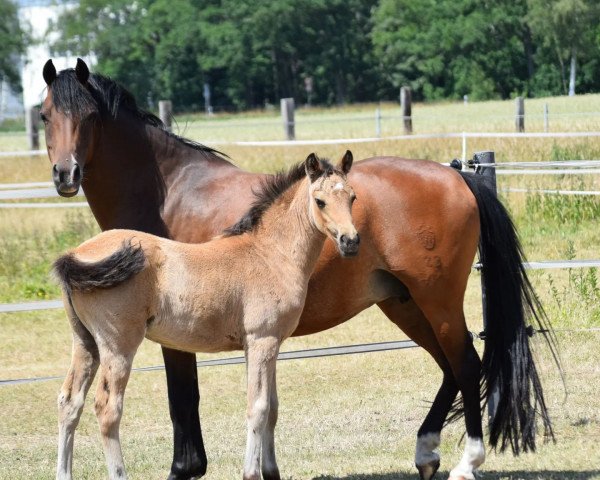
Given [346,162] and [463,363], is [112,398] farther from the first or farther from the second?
[463,363]

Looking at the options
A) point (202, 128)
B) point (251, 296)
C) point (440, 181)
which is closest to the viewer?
point (251, 296)

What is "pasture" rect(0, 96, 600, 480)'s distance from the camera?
570 centimetres

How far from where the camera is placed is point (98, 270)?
162 inches

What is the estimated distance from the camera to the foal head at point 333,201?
4324mm

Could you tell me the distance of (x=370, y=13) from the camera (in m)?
60.0

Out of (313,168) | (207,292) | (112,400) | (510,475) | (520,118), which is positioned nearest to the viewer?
(112,400)

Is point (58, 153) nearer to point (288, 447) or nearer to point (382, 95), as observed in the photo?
point (288, 447)

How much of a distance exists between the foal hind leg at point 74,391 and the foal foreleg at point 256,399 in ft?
2.22

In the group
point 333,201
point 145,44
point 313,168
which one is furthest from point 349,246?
point 145,44

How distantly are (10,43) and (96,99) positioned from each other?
5599 centimetres

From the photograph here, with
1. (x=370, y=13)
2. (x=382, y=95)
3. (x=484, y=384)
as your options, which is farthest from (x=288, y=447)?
(x=370, y=13)

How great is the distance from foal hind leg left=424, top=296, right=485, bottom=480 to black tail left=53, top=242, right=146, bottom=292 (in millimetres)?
1759

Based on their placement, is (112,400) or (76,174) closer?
(112,400)

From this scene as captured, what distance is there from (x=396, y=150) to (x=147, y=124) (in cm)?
1244
